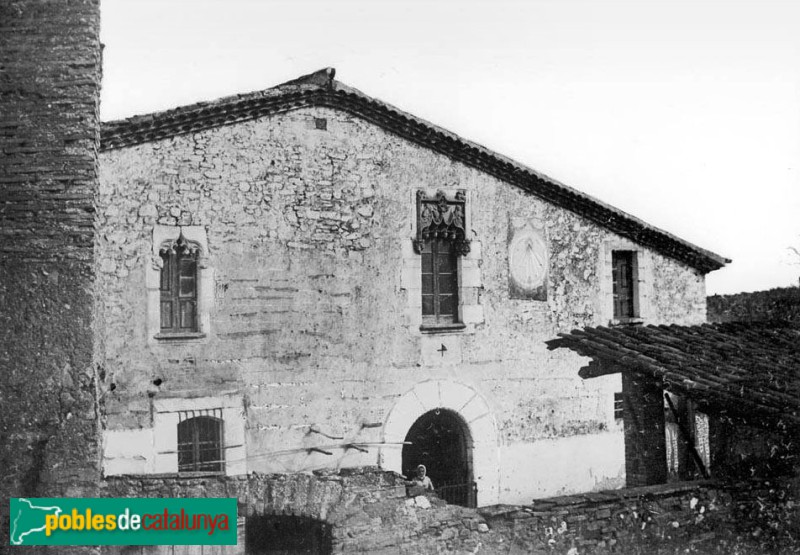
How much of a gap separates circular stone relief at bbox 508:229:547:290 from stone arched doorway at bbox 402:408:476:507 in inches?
91.9

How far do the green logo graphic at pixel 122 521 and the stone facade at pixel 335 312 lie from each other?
4.22m

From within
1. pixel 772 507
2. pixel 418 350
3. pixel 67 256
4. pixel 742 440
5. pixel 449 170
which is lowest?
pixel 772 507

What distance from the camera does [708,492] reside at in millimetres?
7164

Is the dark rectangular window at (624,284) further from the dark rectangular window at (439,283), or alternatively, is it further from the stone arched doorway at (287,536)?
the stone arched doorway at (287,536)

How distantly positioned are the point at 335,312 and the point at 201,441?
2365 millimetres

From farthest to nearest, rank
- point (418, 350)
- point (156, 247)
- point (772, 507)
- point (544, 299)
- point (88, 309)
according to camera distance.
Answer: point (544, 299) → point (418, 350) → point (156, 247) → point (772, 507) → point (88, 309)

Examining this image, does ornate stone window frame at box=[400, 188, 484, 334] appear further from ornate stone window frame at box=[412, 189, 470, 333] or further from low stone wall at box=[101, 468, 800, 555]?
low stone wall at box=[101, 468, 800, 555]

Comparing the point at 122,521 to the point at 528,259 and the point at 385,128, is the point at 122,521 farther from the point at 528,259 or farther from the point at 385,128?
the point at 528,259

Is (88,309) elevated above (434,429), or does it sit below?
above

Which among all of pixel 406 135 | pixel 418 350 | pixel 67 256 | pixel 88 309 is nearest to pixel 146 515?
pixel 88 309

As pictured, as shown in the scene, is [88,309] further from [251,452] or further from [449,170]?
[449,170]

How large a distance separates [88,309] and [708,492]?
17.9 feet

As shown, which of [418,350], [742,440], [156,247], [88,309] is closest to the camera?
[88,309]

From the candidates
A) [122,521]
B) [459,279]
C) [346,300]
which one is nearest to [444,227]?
[459,279]
